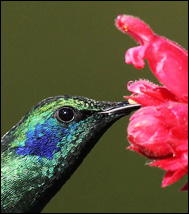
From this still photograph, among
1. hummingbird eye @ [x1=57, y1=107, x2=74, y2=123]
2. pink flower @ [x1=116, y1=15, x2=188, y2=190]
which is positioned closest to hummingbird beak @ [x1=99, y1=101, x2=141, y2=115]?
hummingbird eye @ [x1=57, y1=107, x2=74, y2=123]

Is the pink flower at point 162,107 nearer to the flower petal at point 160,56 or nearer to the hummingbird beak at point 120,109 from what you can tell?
the flower petal at point 160,56

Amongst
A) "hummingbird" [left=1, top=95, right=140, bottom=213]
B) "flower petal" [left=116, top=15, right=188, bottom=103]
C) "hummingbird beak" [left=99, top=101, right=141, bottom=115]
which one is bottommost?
"hummingbird" [left=1, top=95, right=140, bottom=213]

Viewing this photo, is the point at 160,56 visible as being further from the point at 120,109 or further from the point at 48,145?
the point at 48,145

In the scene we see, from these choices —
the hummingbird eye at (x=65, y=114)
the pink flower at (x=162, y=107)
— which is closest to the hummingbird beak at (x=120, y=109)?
the hummingbird eye at (x=65, y=114)

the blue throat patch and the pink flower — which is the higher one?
the pink flower

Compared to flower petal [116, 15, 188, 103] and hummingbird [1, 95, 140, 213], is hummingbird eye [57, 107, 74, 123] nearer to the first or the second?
hummingbird [1, 95, 140, 213]

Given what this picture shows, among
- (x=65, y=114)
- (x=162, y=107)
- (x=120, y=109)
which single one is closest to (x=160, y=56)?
(x=162, y=107)

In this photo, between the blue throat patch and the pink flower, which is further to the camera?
the blue throat patch
